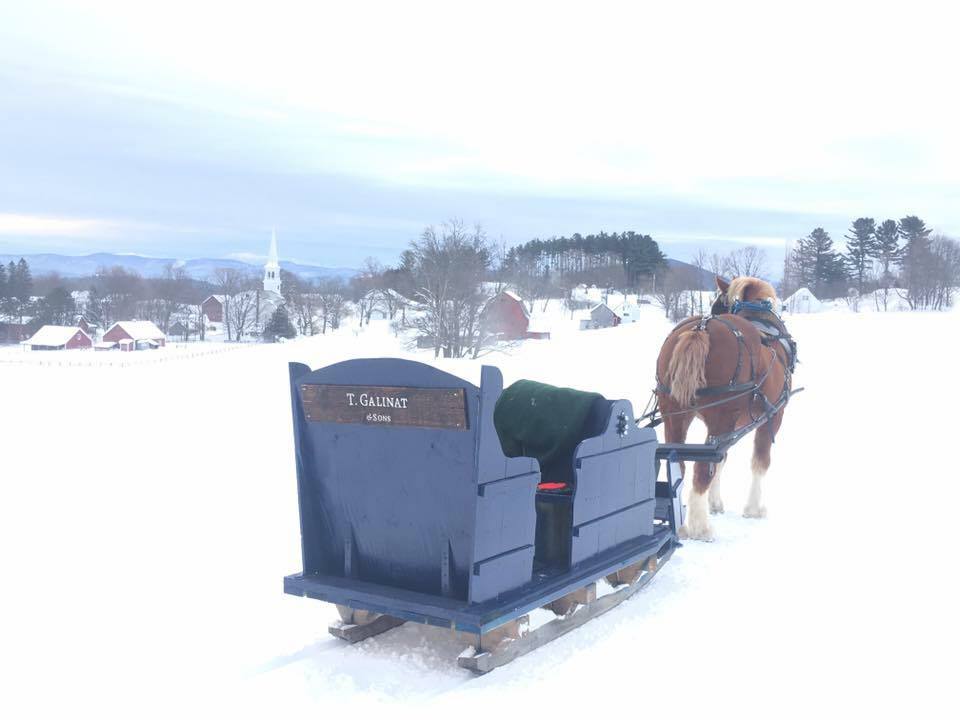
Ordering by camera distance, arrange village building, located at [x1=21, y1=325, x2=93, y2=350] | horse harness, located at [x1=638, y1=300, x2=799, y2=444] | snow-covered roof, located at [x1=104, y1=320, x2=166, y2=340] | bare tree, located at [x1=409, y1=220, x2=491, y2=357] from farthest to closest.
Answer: snow-covered roof, located at [x1=104, y1=320, x2=166, y2=340] → village building, located at [x1=21, y1=325, x2=93, y2=350] → bare tree, located at [x1=409, y1=220, x2=491, y2=357] → horse harness, located at [x1=638, y1=300, x2=799, y2=444]

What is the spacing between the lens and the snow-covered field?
4520mm

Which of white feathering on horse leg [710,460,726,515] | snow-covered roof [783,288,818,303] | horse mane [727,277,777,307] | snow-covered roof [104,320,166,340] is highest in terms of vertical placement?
horse mane [727,277,777,307]

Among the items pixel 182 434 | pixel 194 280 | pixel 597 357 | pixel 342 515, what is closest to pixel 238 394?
pixel 182 434

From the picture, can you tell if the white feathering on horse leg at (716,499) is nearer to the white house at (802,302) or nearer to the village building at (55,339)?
the white house at (802,302)

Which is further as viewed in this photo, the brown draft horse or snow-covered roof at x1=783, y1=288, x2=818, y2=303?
snow-covered roof at x1=783, y1=288, x2=818, y2=303

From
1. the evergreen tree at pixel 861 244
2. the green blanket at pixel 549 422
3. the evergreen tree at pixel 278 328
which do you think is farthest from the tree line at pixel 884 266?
the green blanket at pixel 549 422

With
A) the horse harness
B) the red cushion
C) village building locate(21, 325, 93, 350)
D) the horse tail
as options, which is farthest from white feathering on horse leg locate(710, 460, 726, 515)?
village building locate(21, 325, 93, 350)

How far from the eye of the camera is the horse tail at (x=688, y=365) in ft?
26.2

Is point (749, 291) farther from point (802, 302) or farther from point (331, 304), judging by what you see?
point (331, 304)

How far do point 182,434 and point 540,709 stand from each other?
1134 cm

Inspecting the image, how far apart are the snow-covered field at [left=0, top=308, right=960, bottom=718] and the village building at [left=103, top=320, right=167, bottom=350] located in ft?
222

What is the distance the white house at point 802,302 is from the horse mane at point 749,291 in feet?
177

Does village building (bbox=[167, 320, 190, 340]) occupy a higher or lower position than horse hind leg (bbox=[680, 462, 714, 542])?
lower

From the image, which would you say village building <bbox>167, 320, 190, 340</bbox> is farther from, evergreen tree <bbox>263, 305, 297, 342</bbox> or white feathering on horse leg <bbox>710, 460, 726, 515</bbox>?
white feathering on horse leg <bbox>710, 460, 726, 515</bbox>
